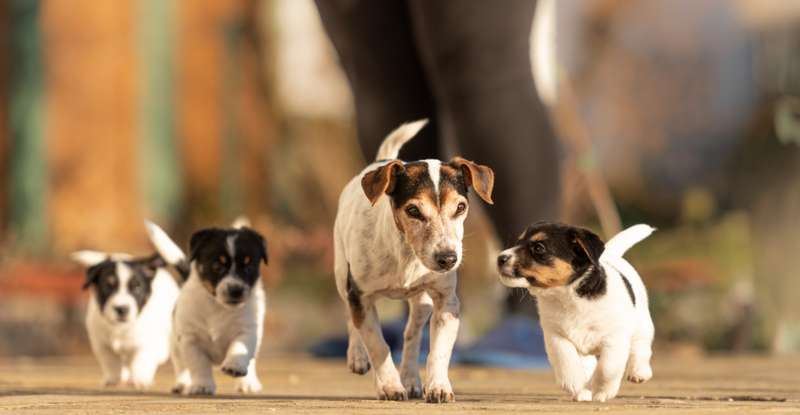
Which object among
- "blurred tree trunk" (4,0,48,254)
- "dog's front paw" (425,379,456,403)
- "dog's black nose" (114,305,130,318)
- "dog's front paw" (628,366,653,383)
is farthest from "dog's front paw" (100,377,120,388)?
"blurred tree trunk" (4,0,48,254)

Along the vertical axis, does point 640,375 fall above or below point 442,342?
below

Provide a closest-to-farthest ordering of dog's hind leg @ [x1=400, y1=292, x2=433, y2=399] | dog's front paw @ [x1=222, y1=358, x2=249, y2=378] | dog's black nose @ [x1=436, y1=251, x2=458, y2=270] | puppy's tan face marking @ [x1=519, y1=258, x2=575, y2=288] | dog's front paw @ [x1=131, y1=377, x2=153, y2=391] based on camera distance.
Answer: dog's black nose @ [x1=436, y1=251, x2=458, y2=270] < puppy's tan face marking @ [x1=519, y1=258, x2=575, y2=288] < dog's hind leg @ [x1=400, y1=292, x2=433, y2=399] < dog's front paw @ [x1=222, y1=358, x2=249, y2=378] < dog's front paw @ [x1=131, y1=377, x2=153, y2=391]

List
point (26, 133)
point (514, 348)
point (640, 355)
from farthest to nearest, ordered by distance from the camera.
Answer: point (26, 133), point (514, 348), point (640, 355)

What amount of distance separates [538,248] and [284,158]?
791 cm

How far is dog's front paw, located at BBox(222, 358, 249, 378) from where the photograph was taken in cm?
Result: 483

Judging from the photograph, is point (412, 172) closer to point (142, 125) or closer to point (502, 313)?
point (502, 313)

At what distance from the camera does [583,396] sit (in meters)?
4.19

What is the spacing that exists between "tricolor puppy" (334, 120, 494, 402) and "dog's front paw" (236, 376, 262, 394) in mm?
708

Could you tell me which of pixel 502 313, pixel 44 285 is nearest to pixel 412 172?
pixel 502 313

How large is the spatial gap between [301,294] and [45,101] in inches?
92.3

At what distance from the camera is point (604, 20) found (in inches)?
453

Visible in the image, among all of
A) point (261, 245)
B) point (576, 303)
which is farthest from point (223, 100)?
point (576, 303)

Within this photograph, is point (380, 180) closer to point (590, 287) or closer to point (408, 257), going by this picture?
point (408, 257)

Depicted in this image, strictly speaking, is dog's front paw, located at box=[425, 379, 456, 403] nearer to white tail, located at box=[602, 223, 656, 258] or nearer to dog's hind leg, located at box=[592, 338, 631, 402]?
dog's hind leg, located at box=[592, 338, 631, 402]
